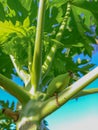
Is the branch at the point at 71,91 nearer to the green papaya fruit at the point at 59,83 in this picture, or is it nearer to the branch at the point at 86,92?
the green papaya fruit at the point at 59,83

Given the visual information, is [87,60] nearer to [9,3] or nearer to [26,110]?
[9,3]

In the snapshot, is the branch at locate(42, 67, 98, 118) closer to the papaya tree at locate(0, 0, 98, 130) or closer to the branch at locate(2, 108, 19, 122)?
the papaya tree at locate(0, 0, 98, 130)

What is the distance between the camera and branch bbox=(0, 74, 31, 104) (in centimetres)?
168

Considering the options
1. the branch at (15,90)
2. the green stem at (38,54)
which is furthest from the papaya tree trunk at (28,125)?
the green stem at (38,54)

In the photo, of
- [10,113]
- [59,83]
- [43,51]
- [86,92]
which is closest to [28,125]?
[10,113]

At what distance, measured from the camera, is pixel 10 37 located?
196 cm

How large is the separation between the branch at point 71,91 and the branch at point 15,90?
15 cm

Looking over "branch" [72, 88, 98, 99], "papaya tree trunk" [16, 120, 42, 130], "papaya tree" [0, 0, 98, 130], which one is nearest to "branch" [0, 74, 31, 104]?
"papaya tree" [0, 0, 98, 130]

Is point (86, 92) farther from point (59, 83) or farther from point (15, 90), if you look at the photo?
point (15, 90)

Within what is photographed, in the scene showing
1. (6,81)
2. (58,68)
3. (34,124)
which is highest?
(58,68)

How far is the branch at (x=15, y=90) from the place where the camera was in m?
1.68

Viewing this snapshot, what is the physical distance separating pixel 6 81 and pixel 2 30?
0.30 metres

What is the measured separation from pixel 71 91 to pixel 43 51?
578 millimetres

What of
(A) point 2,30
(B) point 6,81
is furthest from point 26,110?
(A) point 2,30
